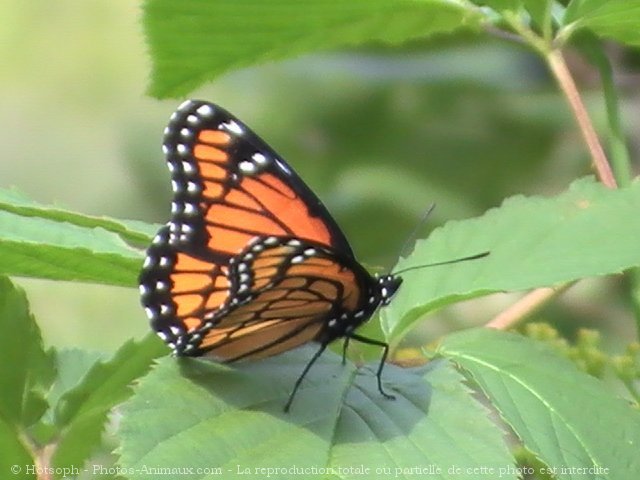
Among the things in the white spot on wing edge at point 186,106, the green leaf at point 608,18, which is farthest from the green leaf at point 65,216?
the green leaf at point 608,18

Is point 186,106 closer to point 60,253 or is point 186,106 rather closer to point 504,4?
point 60,253

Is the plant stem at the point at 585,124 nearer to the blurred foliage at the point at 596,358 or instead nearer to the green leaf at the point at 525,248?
the green leaf at the point at 525,248

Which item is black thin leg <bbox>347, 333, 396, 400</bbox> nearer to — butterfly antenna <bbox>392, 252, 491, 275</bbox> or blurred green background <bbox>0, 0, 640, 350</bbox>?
butterfly antenna <bbox>392, 252, 491, 275</bbox>

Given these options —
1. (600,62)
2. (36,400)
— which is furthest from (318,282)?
(600,62)

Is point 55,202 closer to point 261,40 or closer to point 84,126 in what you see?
point 261,40

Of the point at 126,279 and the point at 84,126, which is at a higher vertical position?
the point at 126,279
